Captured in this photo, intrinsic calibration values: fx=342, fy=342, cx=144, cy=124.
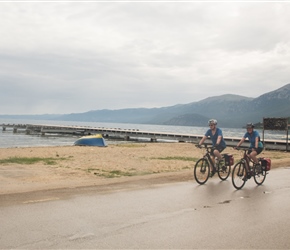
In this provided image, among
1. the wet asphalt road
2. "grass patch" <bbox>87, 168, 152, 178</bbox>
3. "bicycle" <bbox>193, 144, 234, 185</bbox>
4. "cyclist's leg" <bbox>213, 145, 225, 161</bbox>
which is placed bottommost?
"grass patch" <bbox>87, 168, 152, 178</bbox>

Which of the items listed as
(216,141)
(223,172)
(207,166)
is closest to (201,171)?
(207,166)

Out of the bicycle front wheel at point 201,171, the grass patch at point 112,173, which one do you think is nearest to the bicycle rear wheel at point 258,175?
the bicycle front wheel at point 201,171

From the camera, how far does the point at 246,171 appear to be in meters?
12.0

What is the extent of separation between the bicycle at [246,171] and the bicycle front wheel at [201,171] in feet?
3.85

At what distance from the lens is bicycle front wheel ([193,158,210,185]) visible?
12.4m

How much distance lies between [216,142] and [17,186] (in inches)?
283

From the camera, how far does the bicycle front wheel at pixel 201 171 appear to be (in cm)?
1239

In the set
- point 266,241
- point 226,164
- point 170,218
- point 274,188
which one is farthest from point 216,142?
point 266,241

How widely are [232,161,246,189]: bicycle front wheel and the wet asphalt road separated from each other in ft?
2.68

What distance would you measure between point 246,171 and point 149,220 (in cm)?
595

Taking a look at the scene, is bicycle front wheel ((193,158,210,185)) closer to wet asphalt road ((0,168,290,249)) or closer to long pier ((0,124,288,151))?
wet asphalt road ((0,168,290,249))

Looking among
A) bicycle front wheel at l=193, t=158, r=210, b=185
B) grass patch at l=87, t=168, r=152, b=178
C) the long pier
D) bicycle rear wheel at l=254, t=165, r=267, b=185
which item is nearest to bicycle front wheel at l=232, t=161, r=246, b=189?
bicycle rear wheel at l=254, t=165, r=267, b=185

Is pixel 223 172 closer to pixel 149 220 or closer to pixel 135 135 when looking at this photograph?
pixel 149 220

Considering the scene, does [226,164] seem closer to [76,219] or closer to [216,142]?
[216,142]
